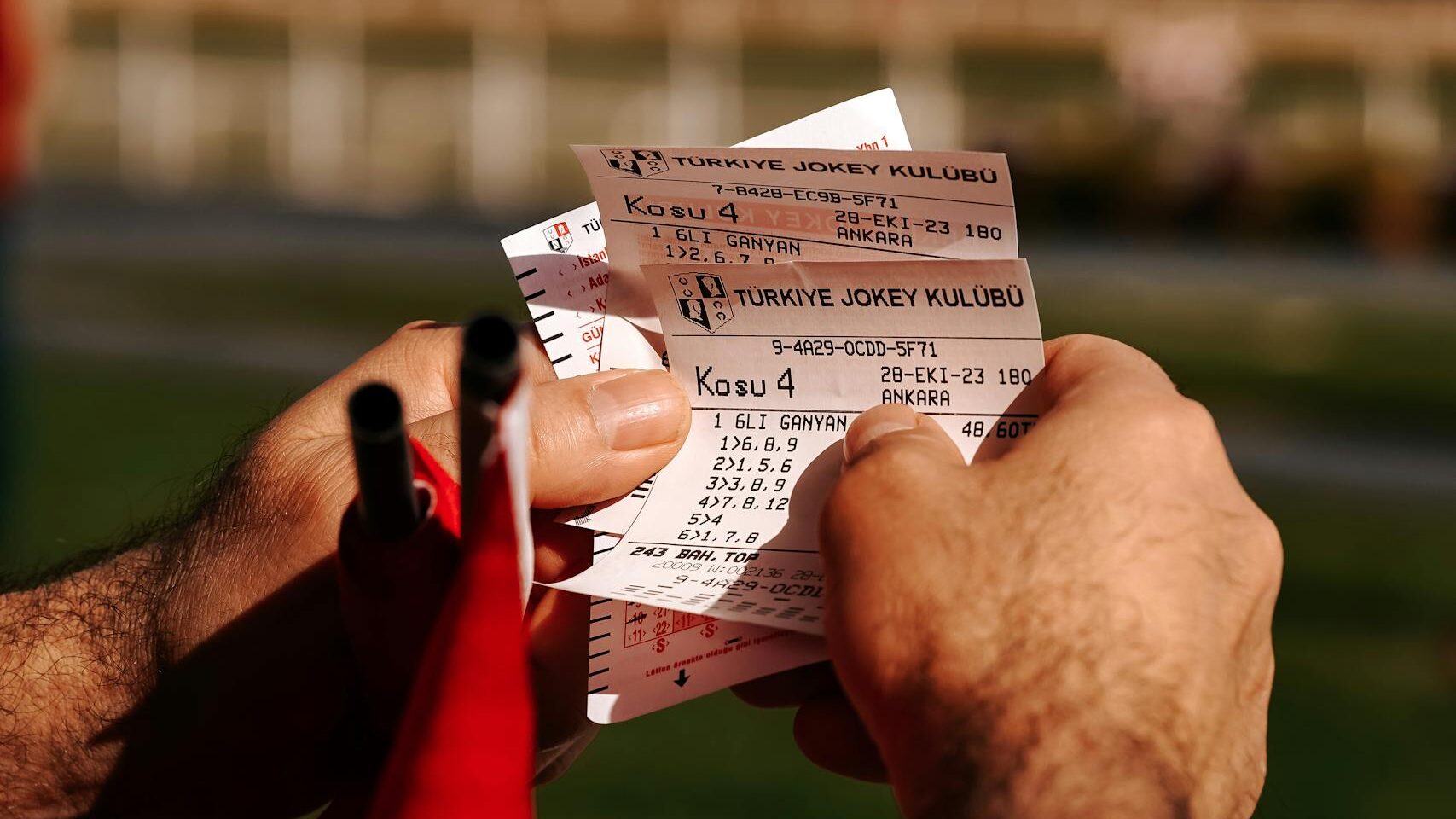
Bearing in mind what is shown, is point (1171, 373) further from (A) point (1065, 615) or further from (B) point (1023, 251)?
(A) point (1065, 615)

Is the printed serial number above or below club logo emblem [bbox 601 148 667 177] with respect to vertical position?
below

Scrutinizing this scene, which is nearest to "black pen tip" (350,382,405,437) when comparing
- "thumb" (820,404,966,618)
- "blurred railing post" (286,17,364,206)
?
"thumb" (820,404,966,618)

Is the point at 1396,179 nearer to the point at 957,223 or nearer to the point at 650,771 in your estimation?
the point at 650,771

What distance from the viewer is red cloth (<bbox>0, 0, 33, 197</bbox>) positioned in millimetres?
3588

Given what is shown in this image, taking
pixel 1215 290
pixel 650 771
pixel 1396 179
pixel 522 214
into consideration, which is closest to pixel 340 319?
pixel 522 214

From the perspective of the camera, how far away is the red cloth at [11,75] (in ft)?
11.8

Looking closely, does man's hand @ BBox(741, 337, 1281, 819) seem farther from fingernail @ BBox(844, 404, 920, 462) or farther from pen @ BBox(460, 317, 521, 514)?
pen @ BBox(460, 317, 521, 514)

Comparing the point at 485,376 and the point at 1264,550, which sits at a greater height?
the point at 485,376

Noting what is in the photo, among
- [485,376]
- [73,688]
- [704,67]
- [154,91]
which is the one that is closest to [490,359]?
[485,376]

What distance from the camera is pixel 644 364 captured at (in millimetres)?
1123

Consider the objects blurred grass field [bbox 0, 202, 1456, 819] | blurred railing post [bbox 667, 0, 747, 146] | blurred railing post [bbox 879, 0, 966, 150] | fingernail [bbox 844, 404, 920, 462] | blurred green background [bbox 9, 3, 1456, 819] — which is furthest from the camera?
blurred railing post [bbox 667, 0, 747, 146]

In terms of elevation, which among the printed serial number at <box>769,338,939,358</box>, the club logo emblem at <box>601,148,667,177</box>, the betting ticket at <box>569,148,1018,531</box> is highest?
the club logo emblem at <box>601,148,667,177</box>

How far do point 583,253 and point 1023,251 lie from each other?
28.9 feet

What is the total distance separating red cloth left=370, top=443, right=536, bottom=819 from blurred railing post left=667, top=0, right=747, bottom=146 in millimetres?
13532
